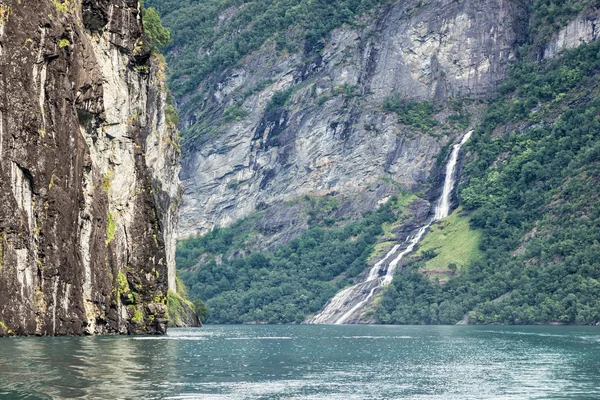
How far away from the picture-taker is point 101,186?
302 feet

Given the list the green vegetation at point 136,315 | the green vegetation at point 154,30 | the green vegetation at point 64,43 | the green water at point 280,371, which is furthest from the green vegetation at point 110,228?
the green vegetation at point 154,30

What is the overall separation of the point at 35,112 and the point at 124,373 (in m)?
27.9

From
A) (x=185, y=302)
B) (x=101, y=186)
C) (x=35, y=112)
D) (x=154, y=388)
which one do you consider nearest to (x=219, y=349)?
(x=101, y=186)

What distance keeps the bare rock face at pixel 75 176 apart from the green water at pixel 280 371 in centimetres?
405

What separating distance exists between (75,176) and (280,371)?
27531 mm

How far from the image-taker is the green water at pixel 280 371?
50125mm

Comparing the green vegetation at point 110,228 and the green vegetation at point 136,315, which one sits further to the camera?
the green vegetation at point 136,315

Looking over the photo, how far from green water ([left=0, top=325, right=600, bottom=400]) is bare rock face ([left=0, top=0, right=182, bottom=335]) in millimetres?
4050

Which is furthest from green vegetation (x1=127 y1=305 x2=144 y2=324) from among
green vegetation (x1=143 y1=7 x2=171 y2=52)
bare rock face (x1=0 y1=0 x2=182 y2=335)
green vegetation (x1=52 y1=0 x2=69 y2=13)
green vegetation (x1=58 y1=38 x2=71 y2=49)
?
green vegetation (x1=143 y1=7 x2=171 y2=52)

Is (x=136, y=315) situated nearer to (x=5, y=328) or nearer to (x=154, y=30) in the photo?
(x=5, y=328)

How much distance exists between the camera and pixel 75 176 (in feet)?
272

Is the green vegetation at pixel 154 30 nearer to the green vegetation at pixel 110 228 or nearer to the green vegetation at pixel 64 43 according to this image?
the green vegetation at pixel 110 228

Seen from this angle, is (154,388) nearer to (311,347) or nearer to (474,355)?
(474,355)

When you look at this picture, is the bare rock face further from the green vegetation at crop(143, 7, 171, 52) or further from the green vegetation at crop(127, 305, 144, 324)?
the green vegetation at crop(143, 7, 171, 52)
